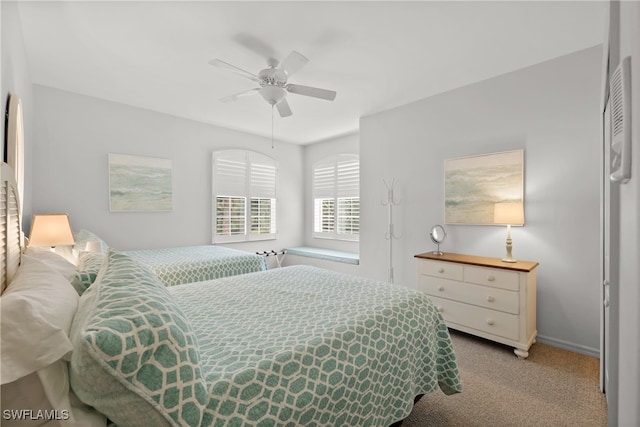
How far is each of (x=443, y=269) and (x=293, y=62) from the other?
2.41 metres

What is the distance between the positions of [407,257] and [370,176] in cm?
129

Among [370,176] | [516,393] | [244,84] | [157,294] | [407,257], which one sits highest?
[244,84]

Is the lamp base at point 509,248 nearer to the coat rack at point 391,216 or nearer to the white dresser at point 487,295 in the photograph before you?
the white dresser at point 487,295

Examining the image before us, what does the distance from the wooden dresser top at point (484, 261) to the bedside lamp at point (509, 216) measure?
95mm

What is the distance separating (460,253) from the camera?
10.4ft

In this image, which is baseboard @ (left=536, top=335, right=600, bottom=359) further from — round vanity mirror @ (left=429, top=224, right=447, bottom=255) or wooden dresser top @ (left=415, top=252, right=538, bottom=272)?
round vanity mirror @ (left=429, top=224, right=447, bottom=255)

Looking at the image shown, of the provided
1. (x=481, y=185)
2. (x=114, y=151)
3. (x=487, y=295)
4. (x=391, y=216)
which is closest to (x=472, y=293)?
(x=487, y=295)

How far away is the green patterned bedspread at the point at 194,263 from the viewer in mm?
2816

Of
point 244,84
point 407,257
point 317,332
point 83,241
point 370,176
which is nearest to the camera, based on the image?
point 317,332

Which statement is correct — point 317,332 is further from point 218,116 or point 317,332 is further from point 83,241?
point 218,116

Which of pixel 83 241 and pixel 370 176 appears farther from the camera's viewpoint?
pixel 370 176

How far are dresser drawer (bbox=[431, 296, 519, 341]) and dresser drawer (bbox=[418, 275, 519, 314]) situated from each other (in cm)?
5

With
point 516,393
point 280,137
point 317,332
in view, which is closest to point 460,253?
point 516,393

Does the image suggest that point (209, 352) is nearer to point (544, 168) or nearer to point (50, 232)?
point (50, 232)
